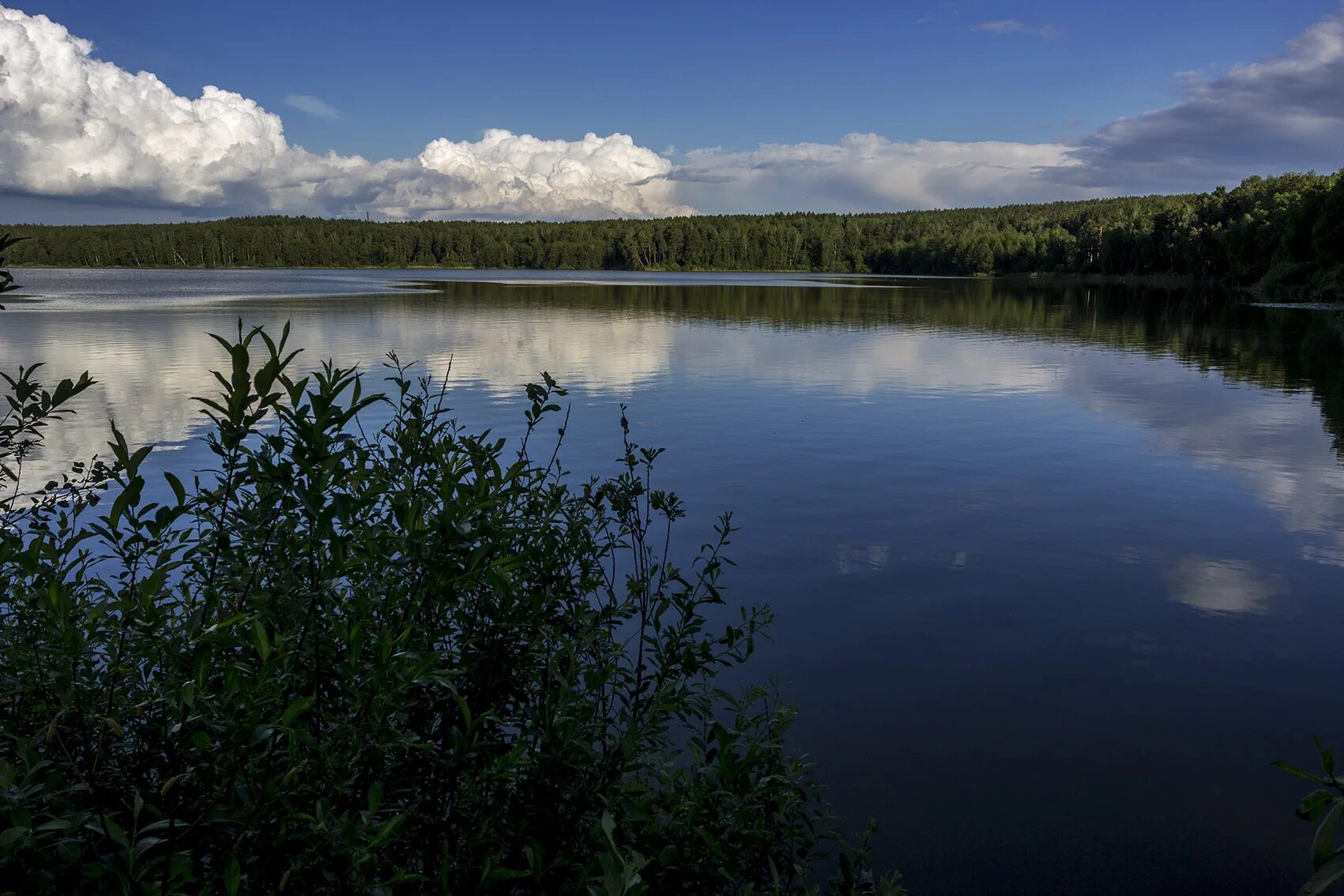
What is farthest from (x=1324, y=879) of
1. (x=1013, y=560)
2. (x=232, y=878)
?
(x=1013, y=560)

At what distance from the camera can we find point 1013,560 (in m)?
10.8

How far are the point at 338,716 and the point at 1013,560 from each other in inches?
349

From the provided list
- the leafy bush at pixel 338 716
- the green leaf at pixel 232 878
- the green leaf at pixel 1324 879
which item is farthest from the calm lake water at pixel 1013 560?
the green leaf at pixel 1324 879

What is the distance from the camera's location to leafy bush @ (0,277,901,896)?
2.83 meters

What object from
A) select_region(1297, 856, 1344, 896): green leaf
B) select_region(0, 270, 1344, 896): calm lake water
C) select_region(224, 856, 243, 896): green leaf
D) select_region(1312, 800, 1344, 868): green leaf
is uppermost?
select_region(1312, 800, 1344, 868): green leaf

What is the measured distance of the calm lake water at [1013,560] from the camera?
611cm

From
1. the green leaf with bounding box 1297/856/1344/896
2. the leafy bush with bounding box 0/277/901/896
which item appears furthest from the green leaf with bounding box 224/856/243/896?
the green leaf with bounding box 1297/856/1344/896

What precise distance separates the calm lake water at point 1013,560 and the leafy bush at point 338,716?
2118 millimetres

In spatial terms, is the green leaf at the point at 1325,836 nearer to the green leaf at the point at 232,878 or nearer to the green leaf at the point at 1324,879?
the green leaf at the point at 1324,879

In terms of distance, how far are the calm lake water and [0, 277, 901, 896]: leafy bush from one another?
2.12m

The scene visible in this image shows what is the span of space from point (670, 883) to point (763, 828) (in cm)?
48

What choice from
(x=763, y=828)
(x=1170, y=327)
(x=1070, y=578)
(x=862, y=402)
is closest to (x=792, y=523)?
(x=1070, y=578)

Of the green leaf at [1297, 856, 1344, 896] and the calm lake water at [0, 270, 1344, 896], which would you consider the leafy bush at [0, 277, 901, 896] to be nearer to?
the green leaf at [1297, 856, 1344, 896]

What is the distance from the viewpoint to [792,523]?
12047 millimetres
